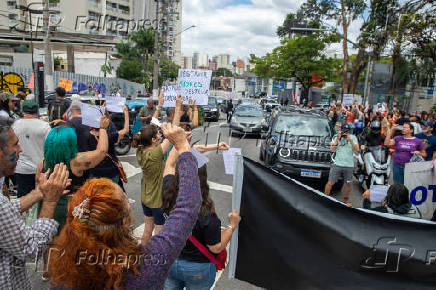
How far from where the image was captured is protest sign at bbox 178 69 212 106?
587cm

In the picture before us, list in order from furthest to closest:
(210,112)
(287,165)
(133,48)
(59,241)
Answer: (133,48), (210,112), (287,165), (59,241)

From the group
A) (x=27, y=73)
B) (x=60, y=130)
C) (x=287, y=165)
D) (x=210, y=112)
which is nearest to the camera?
(x=60, y=130)

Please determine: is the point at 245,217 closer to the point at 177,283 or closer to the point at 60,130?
the point at 177,283

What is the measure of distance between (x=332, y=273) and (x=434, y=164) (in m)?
2.35

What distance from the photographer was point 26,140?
13.3 ft

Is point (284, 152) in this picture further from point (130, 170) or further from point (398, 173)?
point (130, 170)

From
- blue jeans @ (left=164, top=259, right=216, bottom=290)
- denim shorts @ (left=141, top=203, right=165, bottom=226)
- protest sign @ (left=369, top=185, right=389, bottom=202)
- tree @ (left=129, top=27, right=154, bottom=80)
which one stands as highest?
tree @ (left=129, top=27, right=154, bottom=80)

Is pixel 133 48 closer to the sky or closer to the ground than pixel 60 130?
closer to the sky

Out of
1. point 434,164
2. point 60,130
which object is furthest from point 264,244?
point 434,164

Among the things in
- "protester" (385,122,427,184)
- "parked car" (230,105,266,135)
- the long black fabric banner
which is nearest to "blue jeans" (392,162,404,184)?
"protester" (385,122,427,184)

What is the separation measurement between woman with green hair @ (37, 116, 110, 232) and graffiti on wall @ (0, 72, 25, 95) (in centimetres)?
1359

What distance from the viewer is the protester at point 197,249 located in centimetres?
231

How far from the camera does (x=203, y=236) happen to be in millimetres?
2342

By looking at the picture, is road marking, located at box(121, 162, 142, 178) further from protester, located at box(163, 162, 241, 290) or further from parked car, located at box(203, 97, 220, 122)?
parked car, located at box(203, 97, 220, 122)
